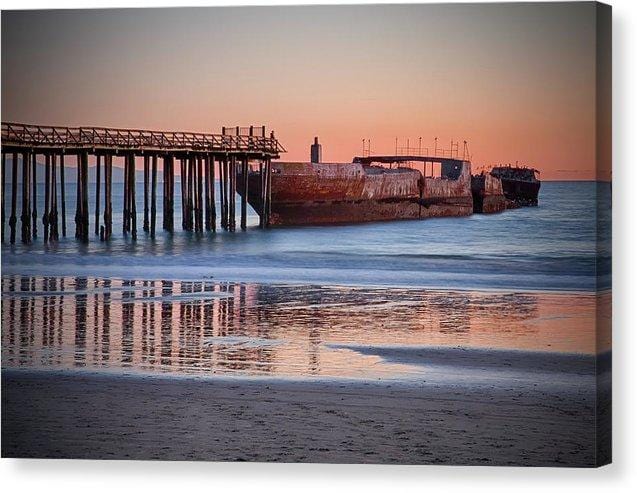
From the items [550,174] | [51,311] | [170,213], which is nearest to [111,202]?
[170,213]

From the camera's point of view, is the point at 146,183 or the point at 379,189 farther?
the point at 146,183

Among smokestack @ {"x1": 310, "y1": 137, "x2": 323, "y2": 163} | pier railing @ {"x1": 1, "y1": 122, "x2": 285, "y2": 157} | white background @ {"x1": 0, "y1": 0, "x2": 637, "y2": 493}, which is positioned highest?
pier railing @ {"x1": 1, "y1": 122, "x2": 285, "y2": 157}

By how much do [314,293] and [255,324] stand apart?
1.54 feet

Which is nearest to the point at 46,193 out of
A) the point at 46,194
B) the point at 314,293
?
the point at 46,194

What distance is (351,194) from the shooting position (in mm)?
10617

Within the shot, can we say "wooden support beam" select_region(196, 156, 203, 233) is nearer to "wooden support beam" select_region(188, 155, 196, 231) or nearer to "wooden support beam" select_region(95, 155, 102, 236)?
"wooden support beam" select_region(188, 155, 196, 231)

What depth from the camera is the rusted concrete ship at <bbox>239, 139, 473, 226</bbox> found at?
1022 centimetres

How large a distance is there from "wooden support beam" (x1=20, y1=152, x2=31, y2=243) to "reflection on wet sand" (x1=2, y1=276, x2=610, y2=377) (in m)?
0.33

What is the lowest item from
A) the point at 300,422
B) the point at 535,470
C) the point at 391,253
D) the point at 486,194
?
the point at 535,470

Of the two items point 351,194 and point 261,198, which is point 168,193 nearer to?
point 261,198

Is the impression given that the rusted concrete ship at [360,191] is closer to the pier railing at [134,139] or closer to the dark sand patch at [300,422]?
the pier railing at [134,139]

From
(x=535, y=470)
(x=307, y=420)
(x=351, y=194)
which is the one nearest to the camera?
(x=535, y=470)

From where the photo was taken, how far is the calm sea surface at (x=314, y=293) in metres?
9.67

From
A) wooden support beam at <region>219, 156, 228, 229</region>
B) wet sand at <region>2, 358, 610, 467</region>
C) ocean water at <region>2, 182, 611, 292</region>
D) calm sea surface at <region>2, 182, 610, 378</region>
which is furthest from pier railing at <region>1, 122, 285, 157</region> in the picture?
wet sand at <region>2, 358, 610, 467</region>
